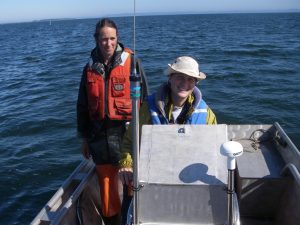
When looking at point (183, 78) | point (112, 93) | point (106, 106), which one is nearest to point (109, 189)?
point (106, 106)

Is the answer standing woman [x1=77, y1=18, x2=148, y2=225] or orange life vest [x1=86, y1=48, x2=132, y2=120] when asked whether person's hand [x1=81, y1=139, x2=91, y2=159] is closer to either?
standing woman [x1=77, y1=18, x2=148, y2=225]

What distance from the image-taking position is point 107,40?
158 inches

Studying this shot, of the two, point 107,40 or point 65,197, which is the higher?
point 107,40

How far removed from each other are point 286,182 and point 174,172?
5.71ft

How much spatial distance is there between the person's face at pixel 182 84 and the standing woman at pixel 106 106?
82 cm

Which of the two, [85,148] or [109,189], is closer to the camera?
[109,189]

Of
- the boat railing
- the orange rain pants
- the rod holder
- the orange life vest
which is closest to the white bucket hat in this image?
the rod holder

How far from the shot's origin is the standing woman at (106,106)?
14.1 feet

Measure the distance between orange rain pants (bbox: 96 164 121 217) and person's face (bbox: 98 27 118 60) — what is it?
132 cm

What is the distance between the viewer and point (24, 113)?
42.2 feet

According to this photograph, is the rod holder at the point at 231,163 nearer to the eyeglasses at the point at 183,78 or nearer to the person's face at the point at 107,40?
the eyeglasses at the point at 183,78

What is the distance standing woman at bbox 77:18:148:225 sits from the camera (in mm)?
4285

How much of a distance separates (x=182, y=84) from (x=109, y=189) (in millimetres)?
1805

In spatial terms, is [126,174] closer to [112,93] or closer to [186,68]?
[186,68]
